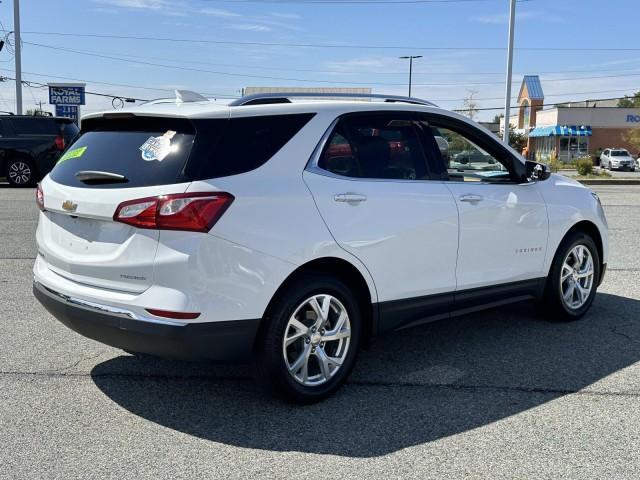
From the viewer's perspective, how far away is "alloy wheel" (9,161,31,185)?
18.2 metres

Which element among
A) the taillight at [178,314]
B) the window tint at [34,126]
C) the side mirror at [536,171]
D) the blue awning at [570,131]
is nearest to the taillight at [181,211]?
the taillight at [178,314]

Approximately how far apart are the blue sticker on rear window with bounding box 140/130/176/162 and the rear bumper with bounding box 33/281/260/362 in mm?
857

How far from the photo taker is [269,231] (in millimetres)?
3676

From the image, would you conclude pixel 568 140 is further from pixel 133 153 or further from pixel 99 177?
pixel 99 177

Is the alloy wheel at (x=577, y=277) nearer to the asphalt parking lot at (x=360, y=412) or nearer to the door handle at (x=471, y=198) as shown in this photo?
the asphalt parking lot at (x=360, y=412)

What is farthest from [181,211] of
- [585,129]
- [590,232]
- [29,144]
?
[585,129]

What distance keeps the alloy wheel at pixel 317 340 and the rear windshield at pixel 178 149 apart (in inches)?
36.1

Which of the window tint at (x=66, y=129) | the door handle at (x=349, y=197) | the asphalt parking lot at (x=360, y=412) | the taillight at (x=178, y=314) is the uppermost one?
the window tint at (x=66, y=129)

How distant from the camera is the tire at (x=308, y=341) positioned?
12.4 ft

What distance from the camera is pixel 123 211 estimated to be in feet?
11.8

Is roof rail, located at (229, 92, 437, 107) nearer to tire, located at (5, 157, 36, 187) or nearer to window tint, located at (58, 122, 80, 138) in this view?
window tint, located at (58, 122, 80, 138)

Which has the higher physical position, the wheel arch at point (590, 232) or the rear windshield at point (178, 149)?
the rear windshield at point (178, 149)

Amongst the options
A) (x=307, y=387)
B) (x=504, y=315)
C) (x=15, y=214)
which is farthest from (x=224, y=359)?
(x=15, y=214)

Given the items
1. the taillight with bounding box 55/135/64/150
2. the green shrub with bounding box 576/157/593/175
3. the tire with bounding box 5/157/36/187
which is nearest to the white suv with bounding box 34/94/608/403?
the taillight with bounding box 55/135/64/150
